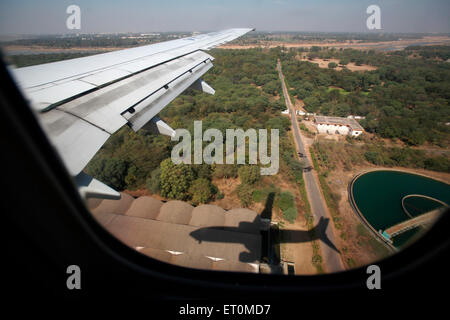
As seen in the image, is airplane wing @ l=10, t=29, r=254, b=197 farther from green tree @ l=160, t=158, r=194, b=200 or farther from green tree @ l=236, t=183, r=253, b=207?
green tree @ l=236, t=183, r=253, b=207

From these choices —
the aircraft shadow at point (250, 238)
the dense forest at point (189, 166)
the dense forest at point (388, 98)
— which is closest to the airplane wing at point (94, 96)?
the dense forest at point (189, 166)

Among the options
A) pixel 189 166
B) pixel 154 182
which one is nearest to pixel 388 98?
pixel 189 166

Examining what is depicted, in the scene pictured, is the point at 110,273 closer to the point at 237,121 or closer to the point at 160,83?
the point at 160,83

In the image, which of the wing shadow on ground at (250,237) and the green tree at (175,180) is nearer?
the wing shadow on ground at (250,237)

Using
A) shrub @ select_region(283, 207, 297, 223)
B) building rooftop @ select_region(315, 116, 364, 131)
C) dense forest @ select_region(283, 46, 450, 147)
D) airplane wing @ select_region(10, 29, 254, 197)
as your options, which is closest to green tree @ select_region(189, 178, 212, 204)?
shrub @ select_region(283, 207, 297, 223)

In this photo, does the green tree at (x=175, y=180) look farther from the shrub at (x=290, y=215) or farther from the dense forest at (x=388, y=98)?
the dense forest at (x=388, y=98)

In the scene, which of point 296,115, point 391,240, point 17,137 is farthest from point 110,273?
point 296,115
